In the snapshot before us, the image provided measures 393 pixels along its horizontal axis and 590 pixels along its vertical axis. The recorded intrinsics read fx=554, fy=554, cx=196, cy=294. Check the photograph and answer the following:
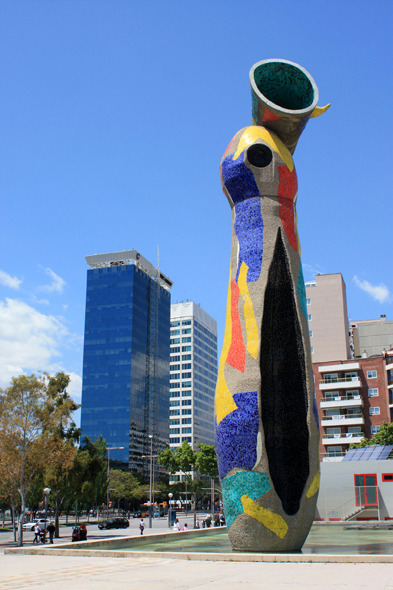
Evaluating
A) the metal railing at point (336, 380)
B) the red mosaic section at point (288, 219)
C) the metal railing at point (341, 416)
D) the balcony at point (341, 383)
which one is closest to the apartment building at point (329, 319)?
the metal railing at point (336, 380)

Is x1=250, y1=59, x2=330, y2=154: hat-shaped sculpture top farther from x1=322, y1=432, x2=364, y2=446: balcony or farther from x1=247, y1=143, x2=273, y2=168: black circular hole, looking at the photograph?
x1=322, y1=432, x2=364, y2=446: balcony

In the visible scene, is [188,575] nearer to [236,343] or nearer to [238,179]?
[236,343]

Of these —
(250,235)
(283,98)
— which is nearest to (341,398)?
(283,98)

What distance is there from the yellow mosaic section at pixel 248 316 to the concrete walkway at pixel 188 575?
6.98m

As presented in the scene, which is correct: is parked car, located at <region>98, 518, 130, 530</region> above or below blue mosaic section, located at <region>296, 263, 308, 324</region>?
below

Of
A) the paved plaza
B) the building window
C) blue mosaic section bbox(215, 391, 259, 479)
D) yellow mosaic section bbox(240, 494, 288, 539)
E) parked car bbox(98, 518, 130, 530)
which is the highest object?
blue mosaic section bbox(215, 391, 259, 479)

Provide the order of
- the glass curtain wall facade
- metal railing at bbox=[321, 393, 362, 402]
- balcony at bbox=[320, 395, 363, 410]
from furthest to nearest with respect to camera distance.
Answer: the glass curtain wall facade
metal railing at bbox=[321, 393, 362, 402]
balcony at bbox=[320, 395, 363, 410]

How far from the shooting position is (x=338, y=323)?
74688 millimetres

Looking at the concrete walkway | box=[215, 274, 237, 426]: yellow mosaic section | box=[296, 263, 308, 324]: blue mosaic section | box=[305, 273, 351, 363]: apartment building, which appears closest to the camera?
the concrete walkway

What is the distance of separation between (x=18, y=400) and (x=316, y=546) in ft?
62.2

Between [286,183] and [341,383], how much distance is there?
149ft

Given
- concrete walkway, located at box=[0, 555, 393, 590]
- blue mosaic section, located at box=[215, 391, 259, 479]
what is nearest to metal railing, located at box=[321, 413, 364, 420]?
blue mosaic section, located at box=[215, 391, 259, 479]

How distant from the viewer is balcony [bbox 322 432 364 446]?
5938 centimetres

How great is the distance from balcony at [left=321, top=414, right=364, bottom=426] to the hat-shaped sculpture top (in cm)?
4366
